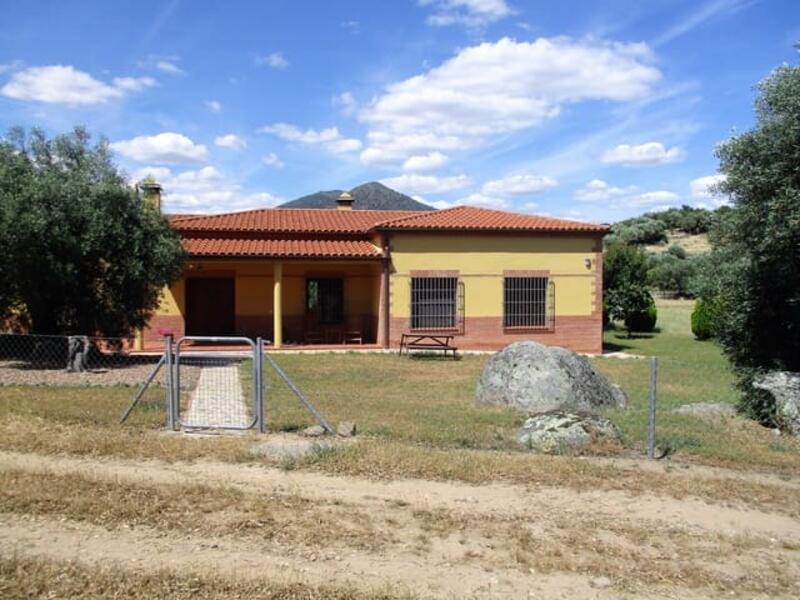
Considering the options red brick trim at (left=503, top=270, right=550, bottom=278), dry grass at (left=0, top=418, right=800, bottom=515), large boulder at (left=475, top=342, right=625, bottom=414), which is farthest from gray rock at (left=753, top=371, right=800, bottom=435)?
red brick trim at (left=503, top=270, right=550, bottom=278)

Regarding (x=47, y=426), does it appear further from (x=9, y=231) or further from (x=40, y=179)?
(x=40, y=179)

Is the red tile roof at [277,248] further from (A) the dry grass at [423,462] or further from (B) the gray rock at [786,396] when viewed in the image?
(B) the gray rock at [786,396]

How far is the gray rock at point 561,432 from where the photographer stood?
7965 mm

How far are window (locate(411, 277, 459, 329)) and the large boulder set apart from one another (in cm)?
955

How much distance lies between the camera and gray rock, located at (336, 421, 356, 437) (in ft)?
26.9

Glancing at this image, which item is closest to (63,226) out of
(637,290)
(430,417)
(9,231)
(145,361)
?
(9,231)

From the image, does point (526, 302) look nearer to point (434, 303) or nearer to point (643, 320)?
point (434, 303)

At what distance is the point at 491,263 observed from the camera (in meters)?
22.0

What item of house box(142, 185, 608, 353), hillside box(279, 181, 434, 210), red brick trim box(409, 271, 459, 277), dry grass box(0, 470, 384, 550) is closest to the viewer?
dry grass box(0, 470, 384, 550)

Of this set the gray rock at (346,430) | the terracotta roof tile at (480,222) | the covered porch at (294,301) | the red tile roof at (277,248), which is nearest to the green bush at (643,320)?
the terracotta roof tile at (480,222)

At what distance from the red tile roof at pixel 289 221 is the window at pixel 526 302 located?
4891 mm

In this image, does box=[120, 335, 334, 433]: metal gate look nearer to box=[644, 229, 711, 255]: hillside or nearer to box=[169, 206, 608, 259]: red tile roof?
box=[169, 206, 608, 259]: red tile roof

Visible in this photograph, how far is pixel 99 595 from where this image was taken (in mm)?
4035

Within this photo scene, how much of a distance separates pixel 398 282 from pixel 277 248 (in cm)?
382
